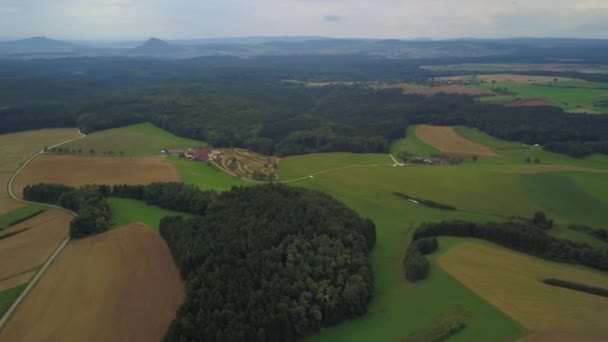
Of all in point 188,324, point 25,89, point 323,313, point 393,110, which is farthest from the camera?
point 25,89

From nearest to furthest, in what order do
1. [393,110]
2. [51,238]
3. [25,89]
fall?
[51,238]
[393,110]
[25,89]

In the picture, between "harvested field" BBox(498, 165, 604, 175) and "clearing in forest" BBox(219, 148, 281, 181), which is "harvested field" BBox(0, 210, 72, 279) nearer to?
"clearing in forest" BBox(219, 148, 281, 181)

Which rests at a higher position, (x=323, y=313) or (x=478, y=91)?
(x=478, y=91)

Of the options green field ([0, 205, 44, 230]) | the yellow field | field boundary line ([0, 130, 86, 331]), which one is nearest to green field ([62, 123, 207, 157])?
field boundary line ([0, 130, 86, 331])

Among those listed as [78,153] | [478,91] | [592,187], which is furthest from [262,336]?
[478,91]

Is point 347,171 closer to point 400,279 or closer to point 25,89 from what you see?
point 400,279

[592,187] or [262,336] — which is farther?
[592,187]

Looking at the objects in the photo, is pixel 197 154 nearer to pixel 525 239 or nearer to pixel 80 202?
pixel 80 202

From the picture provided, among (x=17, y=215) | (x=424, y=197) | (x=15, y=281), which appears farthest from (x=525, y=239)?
(x=17, y=215)
